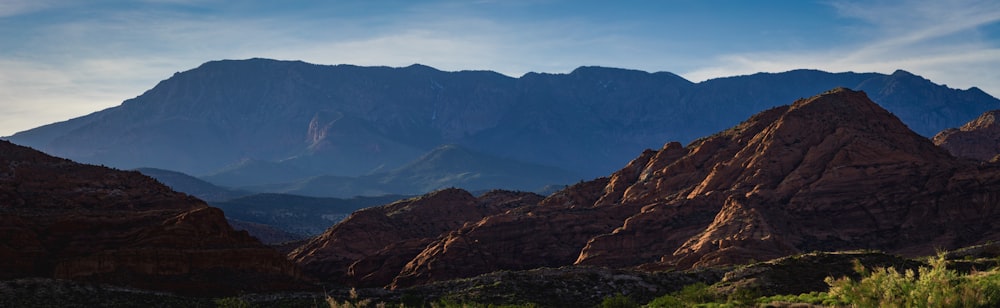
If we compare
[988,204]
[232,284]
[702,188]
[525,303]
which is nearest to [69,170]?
[232,284]

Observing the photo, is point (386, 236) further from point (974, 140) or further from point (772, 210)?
point (974, 140)

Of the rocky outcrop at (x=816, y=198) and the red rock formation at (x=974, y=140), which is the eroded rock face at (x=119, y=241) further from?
the red rock formation at (x=974, y=140)

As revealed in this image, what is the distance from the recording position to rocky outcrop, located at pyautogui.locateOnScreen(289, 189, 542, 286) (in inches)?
3787

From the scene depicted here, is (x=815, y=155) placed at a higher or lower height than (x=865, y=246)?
higher

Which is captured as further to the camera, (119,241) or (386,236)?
(386,236)

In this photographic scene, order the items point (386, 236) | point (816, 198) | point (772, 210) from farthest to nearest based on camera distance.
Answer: point (386, 236)
point (816, 198)
point (772, 210)

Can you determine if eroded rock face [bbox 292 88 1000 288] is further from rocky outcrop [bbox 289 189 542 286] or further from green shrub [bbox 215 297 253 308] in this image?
green shrub [bbox 215 297 253 308]

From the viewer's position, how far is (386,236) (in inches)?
4220

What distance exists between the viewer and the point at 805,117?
106 metres

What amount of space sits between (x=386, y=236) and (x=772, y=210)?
40261 mm

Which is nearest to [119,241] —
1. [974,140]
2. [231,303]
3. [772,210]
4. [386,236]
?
[231,303]

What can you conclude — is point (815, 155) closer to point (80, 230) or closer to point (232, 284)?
point (232, 284)

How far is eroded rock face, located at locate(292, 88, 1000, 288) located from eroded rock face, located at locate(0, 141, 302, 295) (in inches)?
937

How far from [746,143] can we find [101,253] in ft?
230
